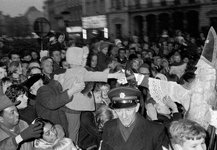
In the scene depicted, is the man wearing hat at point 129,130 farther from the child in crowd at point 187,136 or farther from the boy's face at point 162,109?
the boy's face at point 162,109

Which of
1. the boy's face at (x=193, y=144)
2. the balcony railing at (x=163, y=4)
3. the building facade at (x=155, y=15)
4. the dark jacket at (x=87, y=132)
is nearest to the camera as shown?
the boy's face at (x=193, y=144)

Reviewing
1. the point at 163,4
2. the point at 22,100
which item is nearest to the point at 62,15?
the point at 22,100

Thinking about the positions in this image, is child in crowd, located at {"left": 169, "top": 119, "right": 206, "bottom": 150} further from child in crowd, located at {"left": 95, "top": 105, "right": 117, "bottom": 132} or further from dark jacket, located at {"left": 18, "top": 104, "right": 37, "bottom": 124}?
dark jacket, located at {"left": 18, "top": 104, "right": 37, "bottom": 124}

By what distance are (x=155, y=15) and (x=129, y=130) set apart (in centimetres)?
3860

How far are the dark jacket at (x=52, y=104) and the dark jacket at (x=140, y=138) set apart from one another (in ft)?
Result: 3.56

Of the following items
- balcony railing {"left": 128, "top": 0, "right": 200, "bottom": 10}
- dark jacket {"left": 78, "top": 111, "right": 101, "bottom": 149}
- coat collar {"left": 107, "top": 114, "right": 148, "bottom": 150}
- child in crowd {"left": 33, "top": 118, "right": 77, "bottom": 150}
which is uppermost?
balcony railing {"left": 128, "top": 0, "right": 200, "bottom": 10}

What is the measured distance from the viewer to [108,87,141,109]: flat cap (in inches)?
111

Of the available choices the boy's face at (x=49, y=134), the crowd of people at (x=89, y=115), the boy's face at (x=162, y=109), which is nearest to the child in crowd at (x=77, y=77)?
the crowd of people at (x=89, y=115)

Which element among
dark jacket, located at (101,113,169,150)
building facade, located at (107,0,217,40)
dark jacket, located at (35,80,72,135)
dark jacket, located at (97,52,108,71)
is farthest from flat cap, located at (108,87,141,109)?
building facade, located at (107,0,217,40)

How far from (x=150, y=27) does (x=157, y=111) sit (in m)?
37.0

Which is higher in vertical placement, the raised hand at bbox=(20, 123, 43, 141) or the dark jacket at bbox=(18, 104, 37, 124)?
the raised hand at bbox=(20, 123, 43, 141)

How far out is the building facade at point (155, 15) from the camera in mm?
30734

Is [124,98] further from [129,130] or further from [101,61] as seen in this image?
[101,61]

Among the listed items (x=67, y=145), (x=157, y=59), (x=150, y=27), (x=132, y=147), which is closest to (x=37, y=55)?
(x=157, y=59)
